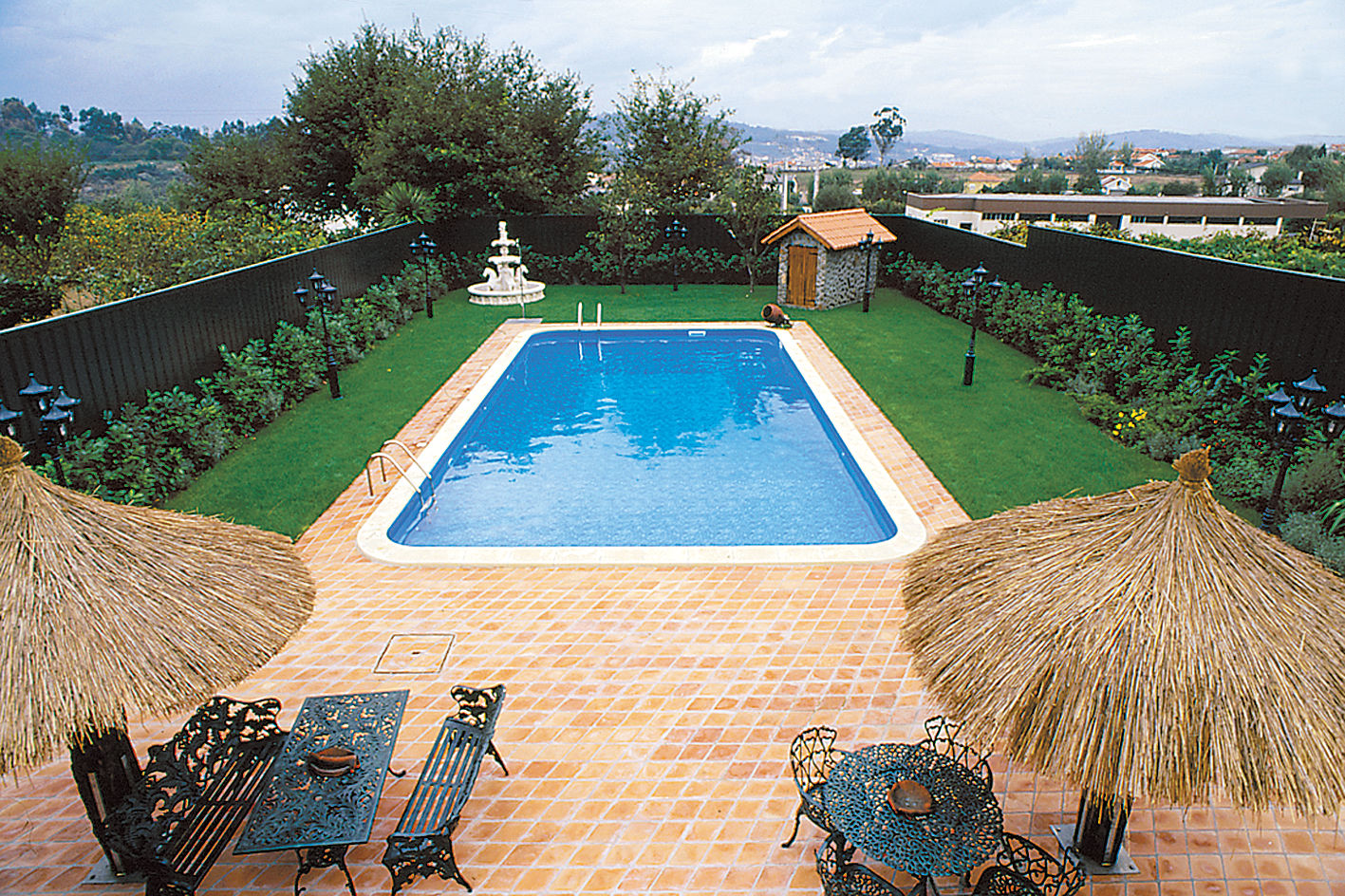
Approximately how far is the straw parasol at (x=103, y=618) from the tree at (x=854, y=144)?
17366cm

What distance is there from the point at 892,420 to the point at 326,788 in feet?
33.3

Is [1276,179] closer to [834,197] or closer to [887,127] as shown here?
[834,197]

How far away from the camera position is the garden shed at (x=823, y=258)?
21.7 m

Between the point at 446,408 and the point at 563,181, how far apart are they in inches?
729

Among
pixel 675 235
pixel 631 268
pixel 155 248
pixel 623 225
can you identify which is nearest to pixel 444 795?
pixel 155 248

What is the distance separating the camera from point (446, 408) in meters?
13.5

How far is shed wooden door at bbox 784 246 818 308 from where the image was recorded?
2181cm

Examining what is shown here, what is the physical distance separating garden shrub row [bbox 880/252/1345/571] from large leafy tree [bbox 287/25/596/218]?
57.7 feet

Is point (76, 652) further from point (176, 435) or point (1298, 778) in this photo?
point (176, 435)

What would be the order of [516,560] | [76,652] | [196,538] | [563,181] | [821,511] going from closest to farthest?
[76,652], [196,538], [516,560], [821,511], [563,181]

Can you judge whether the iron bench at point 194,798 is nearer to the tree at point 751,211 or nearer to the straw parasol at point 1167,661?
the straw parasol at point 1167,661

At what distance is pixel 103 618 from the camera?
4031 mm

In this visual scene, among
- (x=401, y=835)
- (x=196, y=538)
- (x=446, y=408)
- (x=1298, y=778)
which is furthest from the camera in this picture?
(x=446, y=408)

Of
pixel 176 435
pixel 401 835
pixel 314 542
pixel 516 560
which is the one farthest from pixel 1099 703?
pixel 176 435
